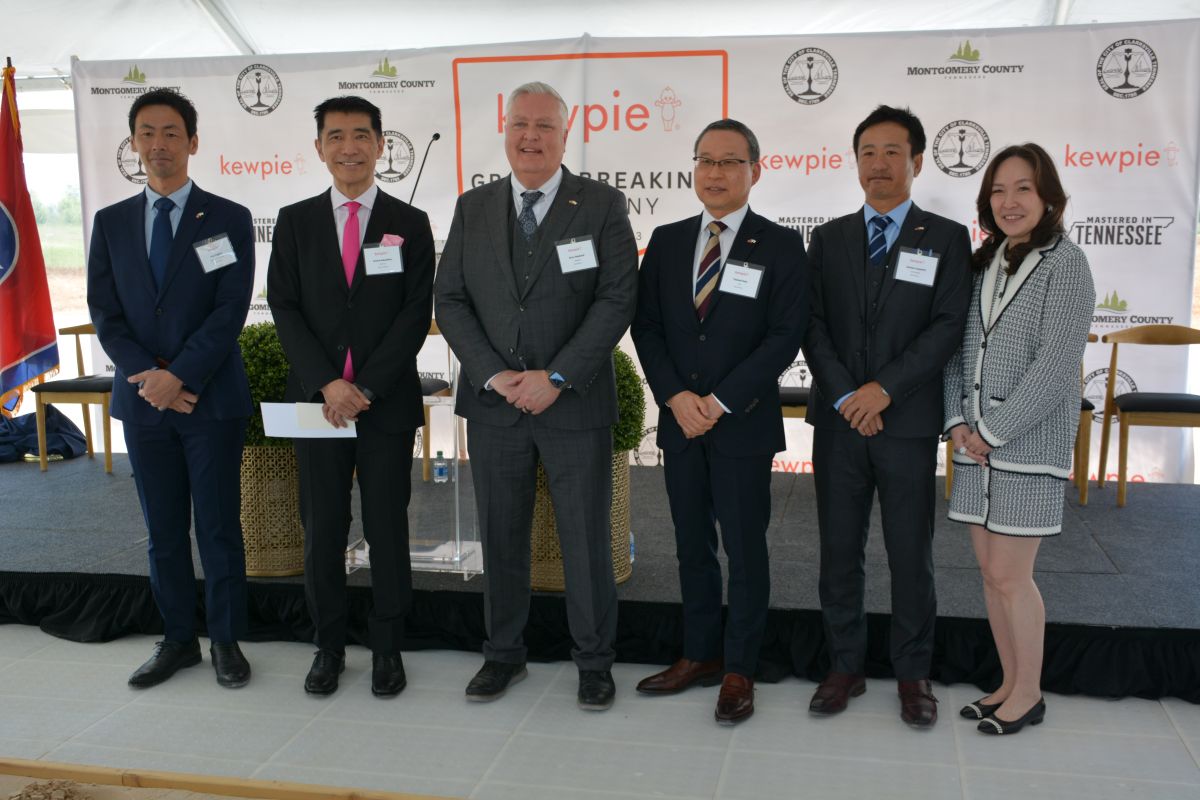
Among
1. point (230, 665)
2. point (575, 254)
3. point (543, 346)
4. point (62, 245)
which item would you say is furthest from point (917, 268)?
point (62, 245)

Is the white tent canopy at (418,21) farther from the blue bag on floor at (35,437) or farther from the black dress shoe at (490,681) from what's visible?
the black dress shoe at (490,681)

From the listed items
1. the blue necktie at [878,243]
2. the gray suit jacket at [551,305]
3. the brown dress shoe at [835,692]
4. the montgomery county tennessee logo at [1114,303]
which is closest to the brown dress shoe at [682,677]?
the brown dress shoe at [835,692]

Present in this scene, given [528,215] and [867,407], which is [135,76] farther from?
[867,407]

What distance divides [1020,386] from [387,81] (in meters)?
4.62

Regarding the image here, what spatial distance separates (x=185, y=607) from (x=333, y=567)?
0.55 meters

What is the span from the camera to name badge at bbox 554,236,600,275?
113 inches

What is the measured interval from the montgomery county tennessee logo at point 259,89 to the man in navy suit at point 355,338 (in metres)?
3.59

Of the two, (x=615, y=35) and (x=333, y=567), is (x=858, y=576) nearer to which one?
(x=333, y=567)

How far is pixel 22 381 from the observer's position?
6113 millimetres

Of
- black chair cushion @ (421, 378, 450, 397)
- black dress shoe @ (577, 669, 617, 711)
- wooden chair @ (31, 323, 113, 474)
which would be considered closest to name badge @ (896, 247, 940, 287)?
black dress shoe @ (577, 669, 617, 711)

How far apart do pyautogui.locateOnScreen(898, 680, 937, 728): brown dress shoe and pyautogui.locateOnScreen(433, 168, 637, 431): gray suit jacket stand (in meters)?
1.13

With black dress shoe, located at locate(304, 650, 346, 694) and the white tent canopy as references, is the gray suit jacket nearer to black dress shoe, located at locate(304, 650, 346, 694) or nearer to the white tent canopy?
black dress shoe, located at locate(304, 650, 346, 694)

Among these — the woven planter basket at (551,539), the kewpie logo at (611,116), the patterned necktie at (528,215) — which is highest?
the kewpie logo at (611,116)

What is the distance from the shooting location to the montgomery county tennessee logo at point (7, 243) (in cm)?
609
